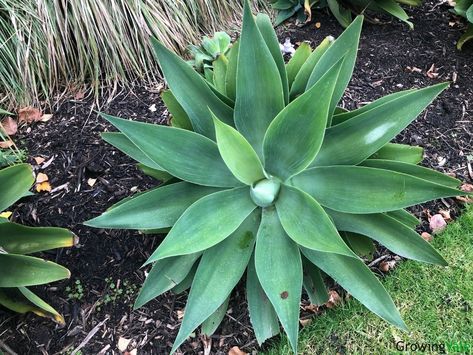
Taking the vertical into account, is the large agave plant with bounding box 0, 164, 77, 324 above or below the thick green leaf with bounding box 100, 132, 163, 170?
below

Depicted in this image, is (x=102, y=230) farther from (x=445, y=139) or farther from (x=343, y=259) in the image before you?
(x=445, y=139)

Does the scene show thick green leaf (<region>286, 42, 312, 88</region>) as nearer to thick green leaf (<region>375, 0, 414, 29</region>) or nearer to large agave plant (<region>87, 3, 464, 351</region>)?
large agave plant (<region>87, 3, 464, 351</region>)

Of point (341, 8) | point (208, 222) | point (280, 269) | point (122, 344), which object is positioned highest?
point (208, 222)

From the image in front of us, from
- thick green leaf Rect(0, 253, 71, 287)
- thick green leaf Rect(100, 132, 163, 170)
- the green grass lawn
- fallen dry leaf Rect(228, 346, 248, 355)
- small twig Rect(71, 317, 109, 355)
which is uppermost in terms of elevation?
thick green leaf Rect(100, 132, 163, 170)

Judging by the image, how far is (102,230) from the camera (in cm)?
251

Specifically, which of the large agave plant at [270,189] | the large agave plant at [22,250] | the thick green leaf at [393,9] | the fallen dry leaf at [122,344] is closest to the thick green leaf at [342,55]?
the large agave plant at [270,189]

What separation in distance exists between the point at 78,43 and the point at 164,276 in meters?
2.05

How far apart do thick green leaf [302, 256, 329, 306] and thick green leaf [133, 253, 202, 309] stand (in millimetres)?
495

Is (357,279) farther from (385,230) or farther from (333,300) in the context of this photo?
(333,300)

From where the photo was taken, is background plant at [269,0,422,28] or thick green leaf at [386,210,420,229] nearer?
thick green leaf at [386,210,420,229]

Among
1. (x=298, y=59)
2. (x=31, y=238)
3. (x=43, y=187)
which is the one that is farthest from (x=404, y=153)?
(x=43, y=187)

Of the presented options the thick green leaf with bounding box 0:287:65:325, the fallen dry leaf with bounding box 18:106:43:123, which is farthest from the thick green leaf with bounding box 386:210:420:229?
the fallen dry leaf with bounding box 18:106:43:123

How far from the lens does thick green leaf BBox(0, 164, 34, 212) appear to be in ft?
6.47

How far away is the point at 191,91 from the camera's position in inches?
71.6
